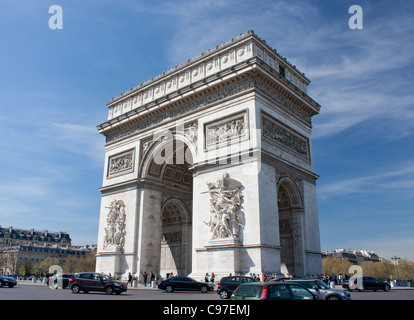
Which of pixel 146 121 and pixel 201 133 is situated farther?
pixel 146 121

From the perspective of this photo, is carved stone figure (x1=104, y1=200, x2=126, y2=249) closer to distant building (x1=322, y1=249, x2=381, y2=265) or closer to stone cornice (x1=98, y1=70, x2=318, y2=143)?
stone cornice (x1=98, y1=70, x2=318, y2=143)

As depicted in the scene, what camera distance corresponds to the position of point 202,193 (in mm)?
24609

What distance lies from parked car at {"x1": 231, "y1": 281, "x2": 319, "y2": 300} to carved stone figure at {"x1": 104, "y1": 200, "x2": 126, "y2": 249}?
21.7 m

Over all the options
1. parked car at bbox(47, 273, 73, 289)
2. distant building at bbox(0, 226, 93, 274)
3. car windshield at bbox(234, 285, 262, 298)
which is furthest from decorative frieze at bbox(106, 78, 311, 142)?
distant building at bbox(0, 226, 93, 274)

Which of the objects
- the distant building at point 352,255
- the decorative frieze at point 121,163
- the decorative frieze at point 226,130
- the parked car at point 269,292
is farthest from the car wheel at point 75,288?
the distant building at point 352,255

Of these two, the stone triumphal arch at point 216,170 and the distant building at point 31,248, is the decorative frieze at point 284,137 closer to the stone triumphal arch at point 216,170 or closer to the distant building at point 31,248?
the stone triumphal arch at point 216,170

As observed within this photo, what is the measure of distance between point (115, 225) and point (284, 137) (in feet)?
50.4

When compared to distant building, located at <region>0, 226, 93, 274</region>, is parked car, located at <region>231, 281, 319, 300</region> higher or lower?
lower

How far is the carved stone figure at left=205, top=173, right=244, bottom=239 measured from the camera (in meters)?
22.0

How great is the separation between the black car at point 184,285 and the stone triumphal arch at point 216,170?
1.65 metres
